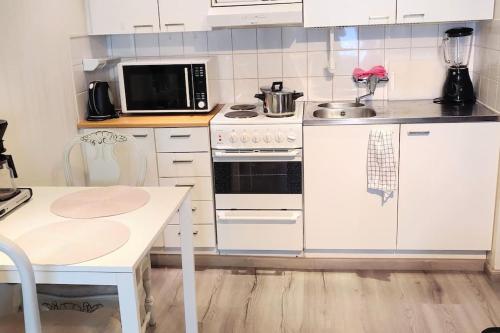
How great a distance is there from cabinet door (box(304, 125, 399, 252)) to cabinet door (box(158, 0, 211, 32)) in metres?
0.91

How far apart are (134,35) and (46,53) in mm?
835

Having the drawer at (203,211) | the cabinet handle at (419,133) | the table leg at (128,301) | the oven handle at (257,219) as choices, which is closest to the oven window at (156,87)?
the drawer at (203,211)

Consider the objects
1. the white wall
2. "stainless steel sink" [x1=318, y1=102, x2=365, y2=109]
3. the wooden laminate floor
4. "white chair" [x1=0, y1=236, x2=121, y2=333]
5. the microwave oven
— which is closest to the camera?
"white chair" [x1=0, y1=236, x2=121, y2=333]

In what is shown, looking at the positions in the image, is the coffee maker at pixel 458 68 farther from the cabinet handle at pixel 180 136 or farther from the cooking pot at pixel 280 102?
the cabinet handle at pixel 180 136

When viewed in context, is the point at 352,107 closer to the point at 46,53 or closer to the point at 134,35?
the point at 134,35

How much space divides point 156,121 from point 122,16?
689 millimetres

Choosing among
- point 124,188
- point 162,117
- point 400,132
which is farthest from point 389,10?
point 124,188

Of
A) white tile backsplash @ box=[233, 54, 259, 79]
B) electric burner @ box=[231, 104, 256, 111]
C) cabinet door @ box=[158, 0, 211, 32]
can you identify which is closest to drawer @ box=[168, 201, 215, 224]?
electric burner @ box=[231, 104, 256, 111]

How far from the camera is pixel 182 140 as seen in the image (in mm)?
3047

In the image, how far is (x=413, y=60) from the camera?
3.32m

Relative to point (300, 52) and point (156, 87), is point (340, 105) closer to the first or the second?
point (300, 52)

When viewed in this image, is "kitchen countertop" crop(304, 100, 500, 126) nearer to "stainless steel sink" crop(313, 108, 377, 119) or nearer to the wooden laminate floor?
"stainless steel sink" crop(313, 108, 377, 119)

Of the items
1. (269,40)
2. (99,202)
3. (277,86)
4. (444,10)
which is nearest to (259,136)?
(277,86)

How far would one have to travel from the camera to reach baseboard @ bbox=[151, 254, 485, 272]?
3.10m
